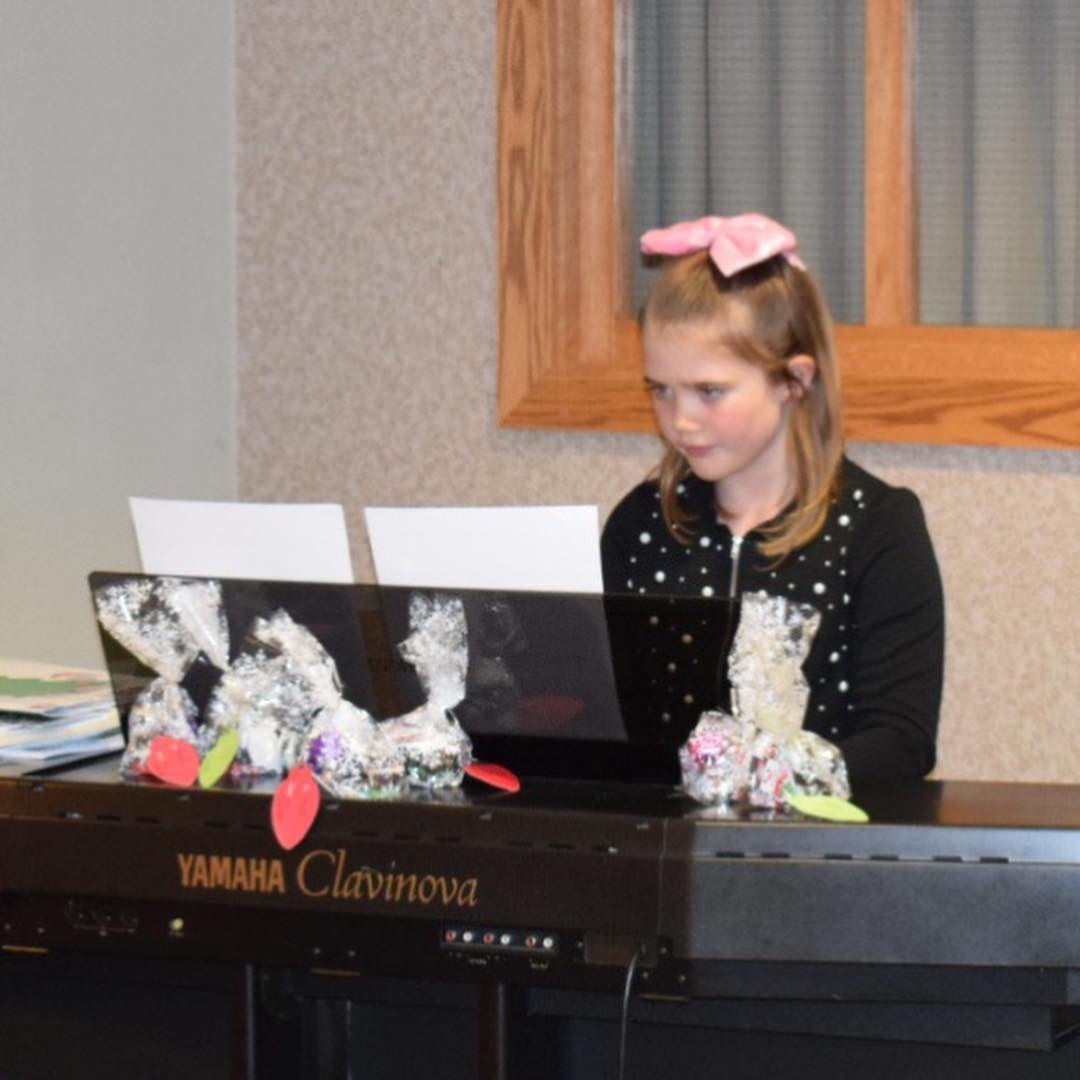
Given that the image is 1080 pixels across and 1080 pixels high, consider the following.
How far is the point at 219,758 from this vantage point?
1.42 meters

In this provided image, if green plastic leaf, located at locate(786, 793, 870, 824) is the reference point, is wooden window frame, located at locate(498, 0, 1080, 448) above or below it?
above

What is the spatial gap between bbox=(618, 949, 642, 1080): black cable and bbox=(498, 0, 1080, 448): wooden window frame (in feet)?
5.64

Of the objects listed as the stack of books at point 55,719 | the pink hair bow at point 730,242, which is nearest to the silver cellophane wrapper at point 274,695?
the stack of books at point 55,719

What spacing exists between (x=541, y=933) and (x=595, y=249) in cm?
196

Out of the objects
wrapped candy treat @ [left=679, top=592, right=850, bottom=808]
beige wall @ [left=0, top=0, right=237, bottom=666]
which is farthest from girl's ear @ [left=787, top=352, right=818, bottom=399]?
beige wall @ [left=0, top=0, right=237, bottom=666]

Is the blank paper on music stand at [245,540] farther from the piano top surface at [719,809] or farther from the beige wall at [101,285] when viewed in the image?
the beige wall at [101,285]

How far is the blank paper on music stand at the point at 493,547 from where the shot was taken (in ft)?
4.56

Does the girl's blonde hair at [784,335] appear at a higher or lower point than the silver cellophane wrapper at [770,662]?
higher

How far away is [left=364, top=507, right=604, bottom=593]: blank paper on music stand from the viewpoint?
139 cm

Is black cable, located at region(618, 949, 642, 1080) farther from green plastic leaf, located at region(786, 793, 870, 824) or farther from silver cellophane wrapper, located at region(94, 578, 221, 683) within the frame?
silver cellophane wrapper, located at region(94, 578, 221, 683)

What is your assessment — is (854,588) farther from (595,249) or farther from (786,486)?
(595,249)

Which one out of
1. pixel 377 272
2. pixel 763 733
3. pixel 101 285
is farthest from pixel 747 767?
pixel 377 272

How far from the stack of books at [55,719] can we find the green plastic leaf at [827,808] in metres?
0.55

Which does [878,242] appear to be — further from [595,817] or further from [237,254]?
[595,817]
